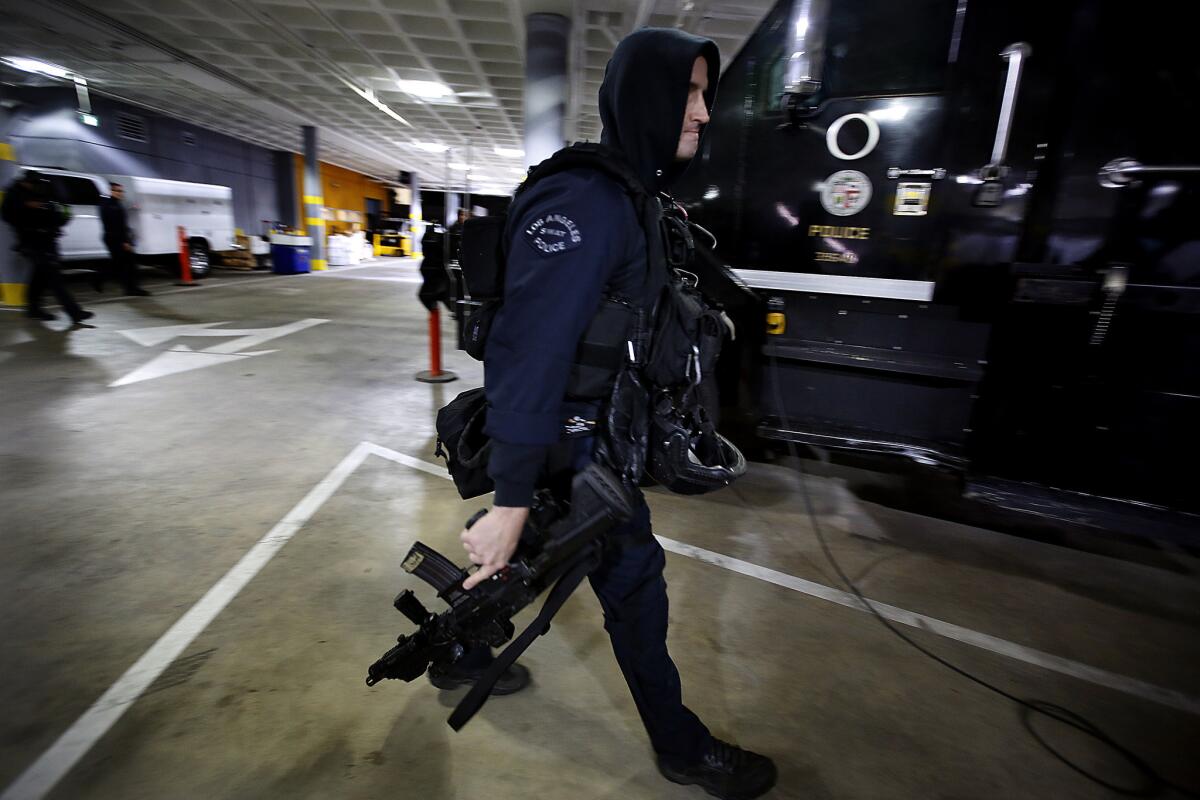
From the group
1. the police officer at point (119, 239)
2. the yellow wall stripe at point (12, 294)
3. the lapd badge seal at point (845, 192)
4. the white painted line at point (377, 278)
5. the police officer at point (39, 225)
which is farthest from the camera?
the white painted line at point (377, 278)

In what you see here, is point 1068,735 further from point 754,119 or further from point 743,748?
point 754,119

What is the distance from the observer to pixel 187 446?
12.4 ft

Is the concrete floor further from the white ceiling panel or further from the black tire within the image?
the black tire

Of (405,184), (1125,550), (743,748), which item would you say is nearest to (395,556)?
(743,748)

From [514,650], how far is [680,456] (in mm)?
602

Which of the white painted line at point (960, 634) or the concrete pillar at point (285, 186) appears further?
the concrete pillar at point (285, 186)

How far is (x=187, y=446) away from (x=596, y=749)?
3.54 m

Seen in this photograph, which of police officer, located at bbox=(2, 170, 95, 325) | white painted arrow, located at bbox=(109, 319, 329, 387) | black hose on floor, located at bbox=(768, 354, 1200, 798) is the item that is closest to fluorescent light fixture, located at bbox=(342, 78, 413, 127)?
police officer, located at bbox=(2, 170, 95, 325)

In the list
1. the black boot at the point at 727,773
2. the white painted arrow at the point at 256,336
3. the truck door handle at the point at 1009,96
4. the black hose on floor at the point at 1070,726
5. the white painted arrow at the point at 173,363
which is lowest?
the black hose on floor at the point at 1070,726

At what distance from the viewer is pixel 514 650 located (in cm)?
128

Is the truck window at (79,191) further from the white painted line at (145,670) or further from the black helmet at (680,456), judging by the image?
the black helmet at (680,456)

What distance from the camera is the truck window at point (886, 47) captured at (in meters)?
2.54

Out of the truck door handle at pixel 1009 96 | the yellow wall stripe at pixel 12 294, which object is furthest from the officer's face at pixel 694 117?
the yellow wall stripe at pixel 12 294

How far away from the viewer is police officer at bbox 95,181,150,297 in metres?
9.36
